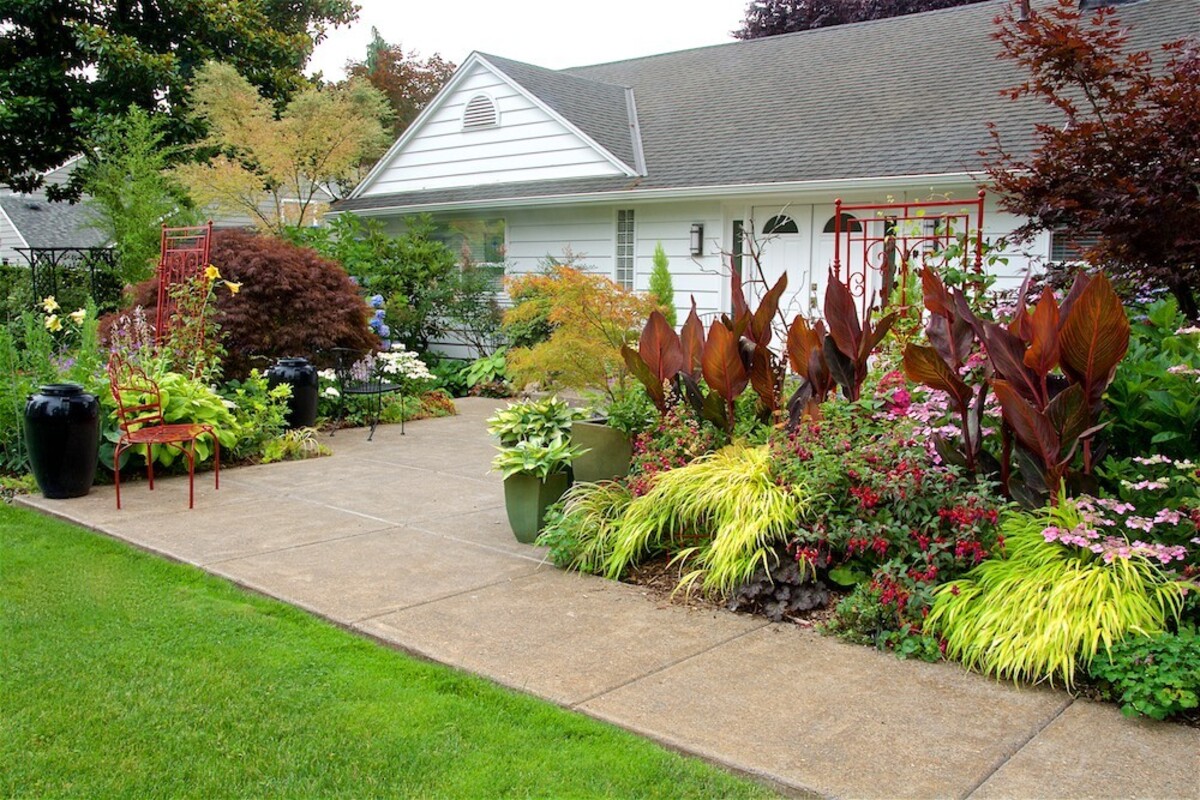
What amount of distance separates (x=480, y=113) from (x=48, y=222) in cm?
1753

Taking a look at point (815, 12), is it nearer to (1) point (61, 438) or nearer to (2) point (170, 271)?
(2) point (170, 271)

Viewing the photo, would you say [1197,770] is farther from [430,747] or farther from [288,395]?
[288,395]

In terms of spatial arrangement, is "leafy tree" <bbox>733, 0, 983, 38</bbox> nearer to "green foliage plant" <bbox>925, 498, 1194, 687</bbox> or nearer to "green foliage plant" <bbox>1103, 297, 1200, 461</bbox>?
"green foliage plant" <bbox>1103, 297, 1200, 461</bbox>

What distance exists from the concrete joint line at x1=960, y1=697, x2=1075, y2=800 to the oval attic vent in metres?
13.0

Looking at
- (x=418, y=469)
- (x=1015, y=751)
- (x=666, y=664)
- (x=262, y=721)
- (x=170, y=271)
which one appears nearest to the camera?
(x=1015, y=751)

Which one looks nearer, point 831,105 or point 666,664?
point 666,664

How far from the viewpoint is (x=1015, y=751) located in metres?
3.41

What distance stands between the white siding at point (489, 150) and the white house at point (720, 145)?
0.03 meters

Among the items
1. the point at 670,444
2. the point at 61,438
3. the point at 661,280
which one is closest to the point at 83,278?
the point at 661,280

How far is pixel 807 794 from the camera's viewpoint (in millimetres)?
3113

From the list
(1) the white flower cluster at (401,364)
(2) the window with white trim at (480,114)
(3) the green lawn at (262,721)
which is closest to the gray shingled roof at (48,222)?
(2) the window with white trim at (480,114)

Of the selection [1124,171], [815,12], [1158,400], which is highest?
[815,12]

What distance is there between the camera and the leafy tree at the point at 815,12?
80.1 feet

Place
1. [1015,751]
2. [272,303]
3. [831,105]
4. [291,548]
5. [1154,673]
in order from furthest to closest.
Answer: [831,105] → [272,303] → [291,548] → [1154,673] → [1015,751]
